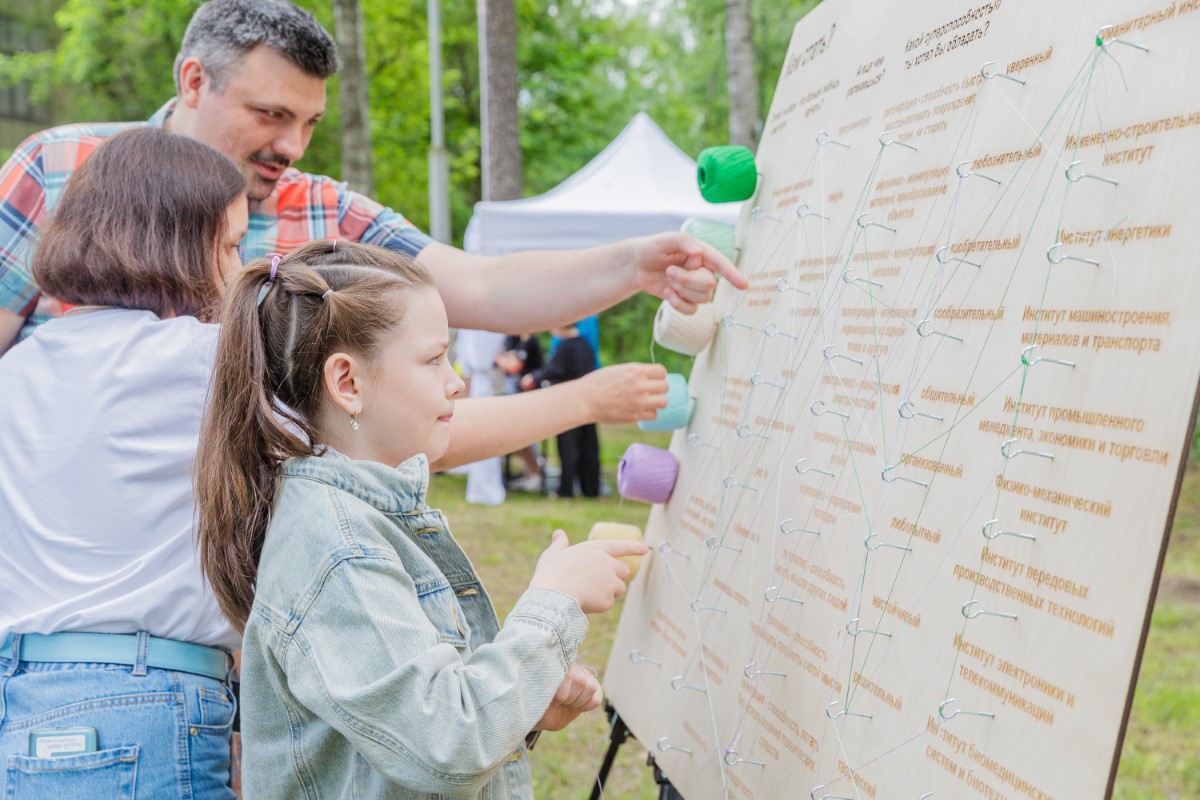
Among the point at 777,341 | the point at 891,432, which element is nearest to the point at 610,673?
the point at 777,341

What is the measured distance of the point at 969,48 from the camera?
1.18 meters

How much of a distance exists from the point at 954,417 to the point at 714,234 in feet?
2.95

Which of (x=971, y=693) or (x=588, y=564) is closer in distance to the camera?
(x=971, y=693)

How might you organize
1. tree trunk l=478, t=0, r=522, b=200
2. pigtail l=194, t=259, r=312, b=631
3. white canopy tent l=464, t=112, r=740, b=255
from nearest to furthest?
pigtail l=194, t=259, r=312, b=631 → white canopy tent l=464, t=112, r=740, b=255 → tree trunk l=478, t=0, r=522, b=200

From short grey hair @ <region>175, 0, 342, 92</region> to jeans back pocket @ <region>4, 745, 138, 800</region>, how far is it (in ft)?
4.51

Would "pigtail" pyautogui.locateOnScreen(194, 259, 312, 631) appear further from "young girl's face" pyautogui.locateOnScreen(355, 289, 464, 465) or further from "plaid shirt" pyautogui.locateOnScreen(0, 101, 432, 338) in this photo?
"plaid shirt" pyautogui.locateOnScreen(0, 101, 432, 338)

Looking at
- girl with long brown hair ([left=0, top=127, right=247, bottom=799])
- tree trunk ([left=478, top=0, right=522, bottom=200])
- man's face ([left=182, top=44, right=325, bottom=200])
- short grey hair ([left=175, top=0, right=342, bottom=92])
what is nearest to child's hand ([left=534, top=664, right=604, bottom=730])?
girl with long brown hair ([left=0, top=127, right=247, bottom=799])

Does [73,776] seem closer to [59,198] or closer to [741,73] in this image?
[59,198]

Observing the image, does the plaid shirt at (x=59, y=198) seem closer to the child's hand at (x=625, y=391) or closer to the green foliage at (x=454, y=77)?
the child's hand at (x=625, y=391)

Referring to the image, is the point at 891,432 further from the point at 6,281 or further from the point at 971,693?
the point at 6,281

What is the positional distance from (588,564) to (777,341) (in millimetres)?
515

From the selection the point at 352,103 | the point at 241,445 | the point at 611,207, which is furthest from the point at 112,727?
the point at 352,103

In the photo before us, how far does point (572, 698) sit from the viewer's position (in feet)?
4.28

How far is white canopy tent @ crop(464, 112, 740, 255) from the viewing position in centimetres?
700
